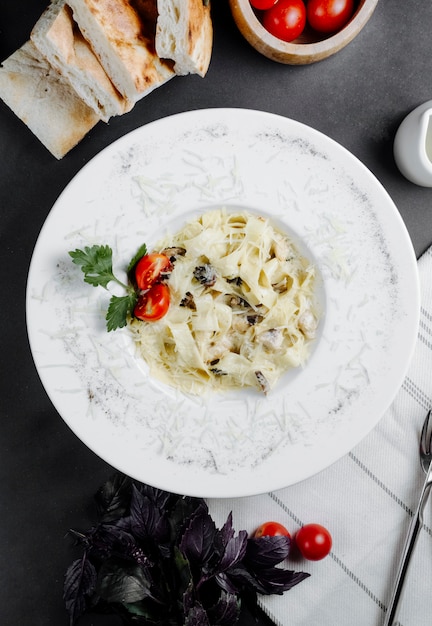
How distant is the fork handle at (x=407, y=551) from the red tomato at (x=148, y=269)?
4.67ft

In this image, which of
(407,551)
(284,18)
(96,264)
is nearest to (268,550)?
(407,551)

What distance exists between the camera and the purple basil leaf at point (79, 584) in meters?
2.56

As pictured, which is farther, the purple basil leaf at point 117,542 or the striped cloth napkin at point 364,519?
the striped cloth napkin at point 364,519

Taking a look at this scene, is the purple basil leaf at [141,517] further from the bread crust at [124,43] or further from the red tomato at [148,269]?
the bread crust at [124,43]

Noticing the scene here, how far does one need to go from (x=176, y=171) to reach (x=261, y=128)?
0.35 m

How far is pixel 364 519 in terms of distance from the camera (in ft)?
9.30

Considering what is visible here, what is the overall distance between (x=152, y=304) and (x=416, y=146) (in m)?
1.21

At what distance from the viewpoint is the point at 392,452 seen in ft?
9.23

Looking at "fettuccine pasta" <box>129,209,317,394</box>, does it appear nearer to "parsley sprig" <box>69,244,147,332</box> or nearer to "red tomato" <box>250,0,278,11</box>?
"parsley sprig" <box>69,244,147,332</box>

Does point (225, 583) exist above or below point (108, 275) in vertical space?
below

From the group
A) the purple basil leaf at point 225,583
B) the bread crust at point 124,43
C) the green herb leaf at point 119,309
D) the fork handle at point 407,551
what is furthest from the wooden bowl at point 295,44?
the purple basil leaf at point 225,583

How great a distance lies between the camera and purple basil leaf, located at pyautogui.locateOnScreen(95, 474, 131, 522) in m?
2.66

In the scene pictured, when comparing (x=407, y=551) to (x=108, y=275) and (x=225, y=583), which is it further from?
Result: (x=108, y=275)

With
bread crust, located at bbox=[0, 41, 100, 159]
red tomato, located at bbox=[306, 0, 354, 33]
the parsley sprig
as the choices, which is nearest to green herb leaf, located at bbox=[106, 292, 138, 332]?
the parsley sprig
